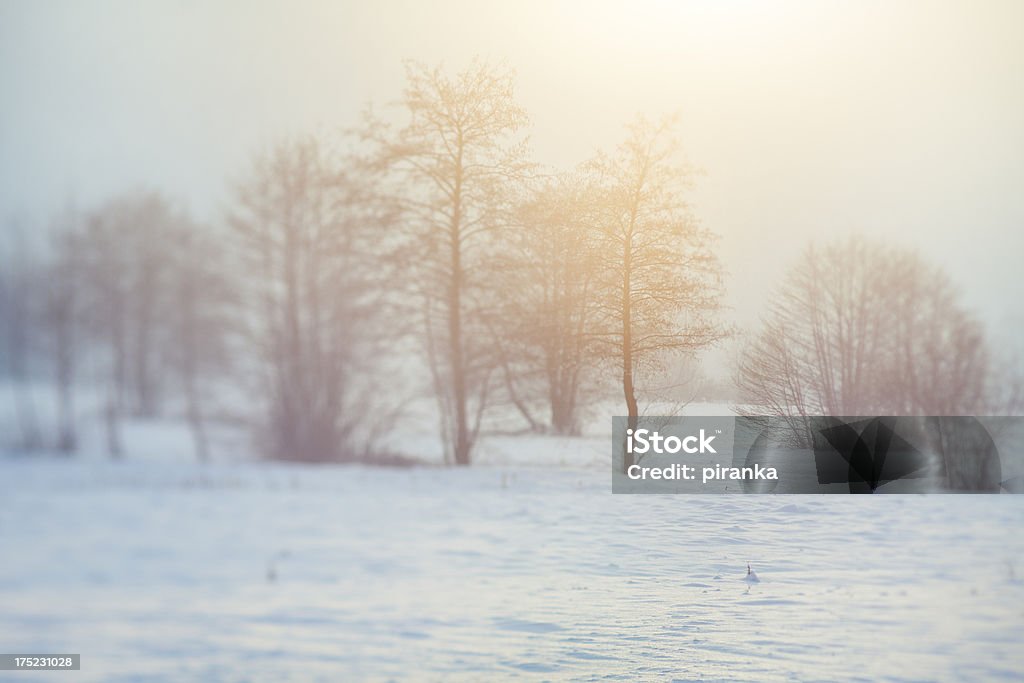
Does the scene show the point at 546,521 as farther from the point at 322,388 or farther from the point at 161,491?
the point at 161,491

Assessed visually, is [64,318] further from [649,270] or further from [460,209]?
[649,270]

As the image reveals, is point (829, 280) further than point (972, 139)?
No

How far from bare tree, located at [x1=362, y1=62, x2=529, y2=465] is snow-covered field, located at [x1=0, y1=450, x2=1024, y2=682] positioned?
14.6 inches

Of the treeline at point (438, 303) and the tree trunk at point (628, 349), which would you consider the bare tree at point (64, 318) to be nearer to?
the treeline at point (438, 303)

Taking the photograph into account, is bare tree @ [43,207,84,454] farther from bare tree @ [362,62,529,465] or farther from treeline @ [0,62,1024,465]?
bare tree @ [362,62,529,465]

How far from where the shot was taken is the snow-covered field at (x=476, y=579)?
2859mm

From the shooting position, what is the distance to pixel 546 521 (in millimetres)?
2994

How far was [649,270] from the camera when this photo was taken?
2.87 meters

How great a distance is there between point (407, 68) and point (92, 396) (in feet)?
5.58

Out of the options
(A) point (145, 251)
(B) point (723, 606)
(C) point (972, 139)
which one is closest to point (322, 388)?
(A) point (145, 251)

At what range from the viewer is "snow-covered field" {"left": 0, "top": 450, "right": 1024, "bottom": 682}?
113 inches

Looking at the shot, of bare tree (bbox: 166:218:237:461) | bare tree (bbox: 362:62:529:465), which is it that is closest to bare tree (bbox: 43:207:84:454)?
bare tree (bbox: 166:218:237:461)

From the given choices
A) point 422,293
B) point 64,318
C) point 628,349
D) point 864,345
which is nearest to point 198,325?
point 64,318

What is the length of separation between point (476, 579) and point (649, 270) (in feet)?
4.32
